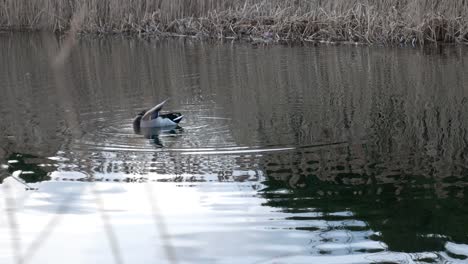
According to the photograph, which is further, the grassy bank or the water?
the grassy bank

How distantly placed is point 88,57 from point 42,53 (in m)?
1.07

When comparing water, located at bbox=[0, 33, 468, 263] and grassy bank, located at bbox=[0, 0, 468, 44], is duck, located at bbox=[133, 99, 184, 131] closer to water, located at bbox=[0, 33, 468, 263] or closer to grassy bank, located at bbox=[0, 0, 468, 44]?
water, located at bbox=[0, 33, 468, 263]

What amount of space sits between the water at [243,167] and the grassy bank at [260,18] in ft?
9.09

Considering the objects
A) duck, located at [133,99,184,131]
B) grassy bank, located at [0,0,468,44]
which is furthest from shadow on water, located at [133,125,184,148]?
grassy bank, located at [0,0,468,44]

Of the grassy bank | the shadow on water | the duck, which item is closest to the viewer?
the shadow on water

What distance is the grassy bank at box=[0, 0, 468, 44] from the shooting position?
1415cm

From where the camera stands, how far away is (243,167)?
6.22 meters

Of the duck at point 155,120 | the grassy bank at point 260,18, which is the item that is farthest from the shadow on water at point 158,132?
the grassy bank at point 260,18

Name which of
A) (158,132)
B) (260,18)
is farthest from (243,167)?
(260,18)

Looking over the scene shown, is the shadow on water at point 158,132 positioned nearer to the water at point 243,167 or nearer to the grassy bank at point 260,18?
the water at point 243,167

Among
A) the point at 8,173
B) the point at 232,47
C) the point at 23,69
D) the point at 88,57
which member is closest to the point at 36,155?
the point at 8,173

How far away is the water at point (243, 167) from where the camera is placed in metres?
Answer: 4.61

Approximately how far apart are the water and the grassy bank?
277 cm

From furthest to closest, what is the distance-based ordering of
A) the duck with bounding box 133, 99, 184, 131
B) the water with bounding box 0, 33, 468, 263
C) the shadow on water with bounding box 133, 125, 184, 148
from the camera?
the duck with bounding box 133, 99, 184, 131 → the shadow on water with bounding box 133, 125, 184, 148 → the water with bounding box 0, 33, 468, 263
